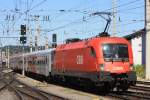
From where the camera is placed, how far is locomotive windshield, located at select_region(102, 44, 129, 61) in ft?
81.0

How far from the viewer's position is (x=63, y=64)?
3272cm

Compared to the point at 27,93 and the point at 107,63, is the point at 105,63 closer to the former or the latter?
the point at 107,63

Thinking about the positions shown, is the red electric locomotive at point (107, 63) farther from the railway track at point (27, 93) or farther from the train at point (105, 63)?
the railway track at point (27, 93)

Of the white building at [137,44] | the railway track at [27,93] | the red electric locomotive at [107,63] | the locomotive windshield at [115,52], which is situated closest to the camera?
the red electric locomotive at [107,63]

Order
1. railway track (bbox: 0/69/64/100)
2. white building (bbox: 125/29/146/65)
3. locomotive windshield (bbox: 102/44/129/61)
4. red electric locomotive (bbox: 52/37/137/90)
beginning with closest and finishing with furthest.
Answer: red electric locomotive (bbox: 52/37/137/90)
railway track (bbox: 0/69/64/100)
locomotive windshield (bbox: 102/44/129/61)
white building (bbox: 125/29/146/65)

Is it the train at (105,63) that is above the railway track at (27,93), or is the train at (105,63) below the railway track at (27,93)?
above

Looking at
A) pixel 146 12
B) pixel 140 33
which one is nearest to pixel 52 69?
pixel 146 12

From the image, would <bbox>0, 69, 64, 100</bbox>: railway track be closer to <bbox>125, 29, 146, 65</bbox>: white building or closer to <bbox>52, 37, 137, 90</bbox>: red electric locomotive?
<bbox>52, 37, 137, 90</bbox>: red electric locomotive

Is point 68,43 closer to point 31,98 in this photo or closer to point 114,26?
point 114,26

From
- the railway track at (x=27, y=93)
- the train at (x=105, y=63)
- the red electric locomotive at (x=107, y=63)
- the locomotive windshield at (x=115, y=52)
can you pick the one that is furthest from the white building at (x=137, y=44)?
the locomotive windshield at (x=115, y=52)

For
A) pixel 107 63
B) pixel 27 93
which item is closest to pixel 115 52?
pixel 107 63

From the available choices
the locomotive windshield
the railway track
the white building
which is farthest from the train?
the white building

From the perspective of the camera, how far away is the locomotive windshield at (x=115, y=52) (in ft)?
81.0

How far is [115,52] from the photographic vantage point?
24.9 m
